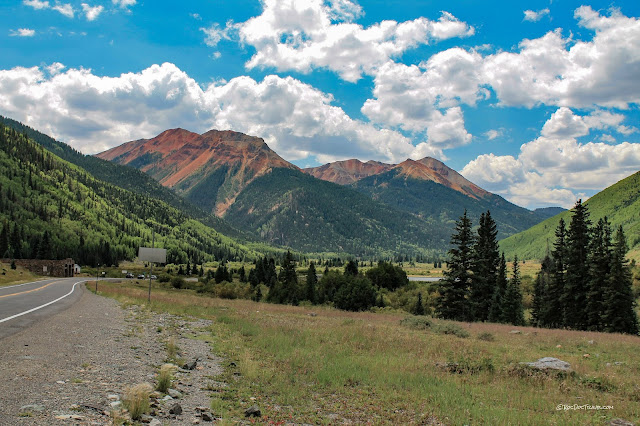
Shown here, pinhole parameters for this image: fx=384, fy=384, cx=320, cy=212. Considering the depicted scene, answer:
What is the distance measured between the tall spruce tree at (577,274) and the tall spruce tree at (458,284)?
11.9m

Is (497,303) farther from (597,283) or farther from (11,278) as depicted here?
(11,278)

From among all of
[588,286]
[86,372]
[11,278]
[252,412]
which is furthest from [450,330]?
[11,278]

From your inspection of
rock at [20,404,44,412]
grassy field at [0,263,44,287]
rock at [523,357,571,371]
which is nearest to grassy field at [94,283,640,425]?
rock at [523,357,571,371]

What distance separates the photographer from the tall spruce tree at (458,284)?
49.5 m

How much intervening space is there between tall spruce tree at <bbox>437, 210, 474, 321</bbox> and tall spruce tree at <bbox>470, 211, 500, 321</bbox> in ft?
3.08

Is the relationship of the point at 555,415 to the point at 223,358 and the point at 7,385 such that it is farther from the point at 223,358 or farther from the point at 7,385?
the point at 7,385

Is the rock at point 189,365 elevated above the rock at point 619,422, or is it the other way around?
the rock at point 619,422

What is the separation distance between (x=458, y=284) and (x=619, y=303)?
1670 centimetres

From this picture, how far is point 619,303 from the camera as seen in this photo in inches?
1617

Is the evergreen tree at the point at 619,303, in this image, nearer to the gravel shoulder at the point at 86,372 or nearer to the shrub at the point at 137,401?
the gravel shoulder at the point at 86,372

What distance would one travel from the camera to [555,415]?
32.7 ft

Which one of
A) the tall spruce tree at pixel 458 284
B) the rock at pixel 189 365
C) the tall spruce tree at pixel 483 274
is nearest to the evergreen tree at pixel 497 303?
the tall spruce tree at pixel 483 274

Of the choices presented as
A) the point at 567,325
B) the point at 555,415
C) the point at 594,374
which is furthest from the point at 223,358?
the point at 567,325

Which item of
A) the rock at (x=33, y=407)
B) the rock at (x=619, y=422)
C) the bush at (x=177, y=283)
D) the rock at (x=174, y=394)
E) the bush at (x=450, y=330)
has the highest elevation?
the rock at (x=33, y=407)
